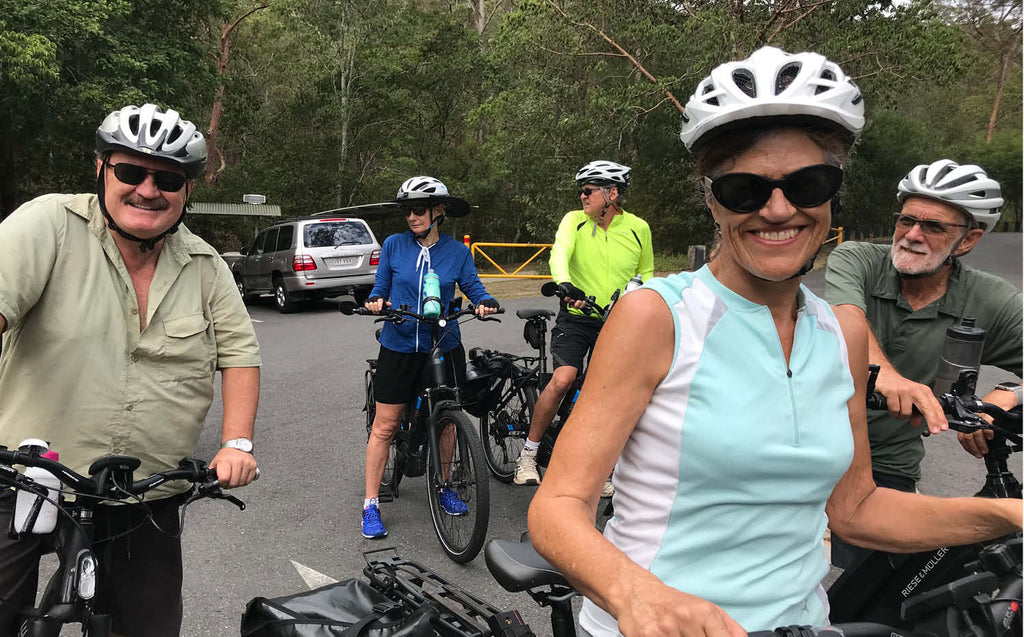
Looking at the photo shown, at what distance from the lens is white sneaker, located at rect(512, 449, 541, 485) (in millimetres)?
5242

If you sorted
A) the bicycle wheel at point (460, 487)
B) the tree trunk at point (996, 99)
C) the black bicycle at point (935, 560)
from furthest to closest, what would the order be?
the tree trunk at point (996, 99) < the bicycle wheel at point (460, 487) < the black bicycle at point (935, 560)

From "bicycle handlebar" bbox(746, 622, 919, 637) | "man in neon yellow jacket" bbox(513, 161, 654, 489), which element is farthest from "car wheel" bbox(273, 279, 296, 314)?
"bicycle handlebar" bbox(746, 622, 919, 637)

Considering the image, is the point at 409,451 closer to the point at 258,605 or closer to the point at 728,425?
the point at 258,605

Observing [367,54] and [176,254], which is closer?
[176,254]

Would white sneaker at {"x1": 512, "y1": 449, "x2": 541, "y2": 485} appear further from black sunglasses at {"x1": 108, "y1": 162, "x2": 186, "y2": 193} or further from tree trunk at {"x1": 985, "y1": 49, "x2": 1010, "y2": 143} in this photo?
tree trunk at {"x1": 985, "y1": 49, "x2": 1010, "y2": 143}

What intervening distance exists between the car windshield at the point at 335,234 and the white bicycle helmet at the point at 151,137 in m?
13.3

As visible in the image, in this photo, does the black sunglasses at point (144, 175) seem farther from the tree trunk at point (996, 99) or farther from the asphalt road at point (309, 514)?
the tree trunk at point (996, 99)

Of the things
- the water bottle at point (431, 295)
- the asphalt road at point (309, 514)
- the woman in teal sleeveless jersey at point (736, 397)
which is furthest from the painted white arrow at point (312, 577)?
the woman in teal sleeveless jersey at point (736, 397)

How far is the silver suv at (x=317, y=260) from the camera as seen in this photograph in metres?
15.3

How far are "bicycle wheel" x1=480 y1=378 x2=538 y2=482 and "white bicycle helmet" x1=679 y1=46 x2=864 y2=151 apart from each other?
3923 millimetres

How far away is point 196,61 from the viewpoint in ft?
59.6

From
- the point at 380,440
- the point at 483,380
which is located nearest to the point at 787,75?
the point at 380,440

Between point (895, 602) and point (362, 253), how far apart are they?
13.9 metres

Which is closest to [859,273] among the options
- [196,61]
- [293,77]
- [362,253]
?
[362,253]
